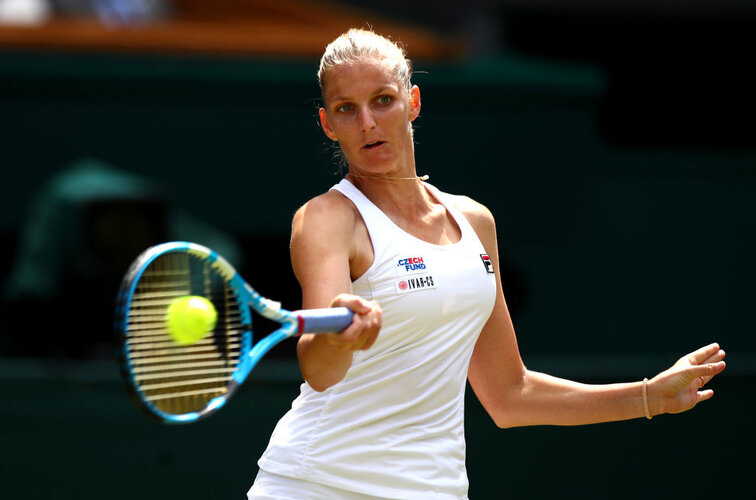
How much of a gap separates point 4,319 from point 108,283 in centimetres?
55

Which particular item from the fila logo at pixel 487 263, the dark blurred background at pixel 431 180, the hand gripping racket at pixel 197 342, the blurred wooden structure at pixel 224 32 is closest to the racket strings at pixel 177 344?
the hand gripping racket at pixel 197 342

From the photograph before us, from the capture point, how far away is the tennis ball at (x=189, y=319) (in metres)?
2.55

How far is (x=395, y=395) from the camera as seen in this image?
280 centimetres

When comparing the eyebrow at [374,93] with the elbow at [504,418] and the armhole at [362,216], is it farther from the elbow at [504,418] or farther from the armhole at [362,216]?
the elbow at [504,418]

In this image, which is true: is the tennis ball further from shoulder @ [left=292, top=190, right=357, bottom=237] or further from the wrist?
the wrist

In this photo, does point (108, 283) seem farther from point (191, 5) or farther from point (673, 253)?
point (673, 253)

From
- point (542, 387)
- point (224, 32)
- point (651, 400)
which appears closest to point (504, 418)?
point (542, 387)

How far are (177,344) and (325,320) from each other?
1.19 feet

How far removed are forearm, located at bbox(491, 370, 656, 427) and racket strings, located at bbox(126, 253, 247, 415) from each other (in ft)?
2.67

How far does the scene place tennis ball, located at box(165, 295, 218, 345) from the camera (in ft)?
8.37

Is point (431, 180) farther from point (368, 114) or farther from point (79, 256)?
point (368, 114)

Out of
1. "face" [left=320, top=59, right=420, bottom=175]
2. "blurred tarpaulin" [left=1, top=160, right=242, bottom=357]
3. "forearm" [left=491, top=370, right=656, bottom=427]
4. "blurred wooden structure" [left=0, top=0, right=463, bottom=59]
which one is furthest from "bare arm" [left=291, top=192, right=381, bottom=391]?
"blurred wooden structure" [left=0, top=0, right=463, bottom=59]

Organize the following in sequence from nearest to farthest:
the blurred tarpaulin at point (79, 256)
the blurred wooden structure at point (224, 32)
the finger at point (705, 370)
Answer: the finger at point (705, 370) → the blurred tarpaulin at point (79, 256) → the blurred wooden structure at point (224, 32)

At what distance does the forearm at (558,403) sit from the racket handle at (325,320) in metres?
0.89
